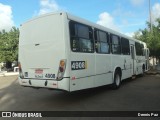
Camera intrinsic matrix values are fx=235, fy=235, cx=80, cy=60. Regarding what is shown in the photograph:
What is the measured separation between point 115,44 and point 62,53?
4.69m

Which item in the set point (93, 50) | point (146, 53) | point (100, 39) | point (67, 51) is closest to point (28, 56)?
point (67, 51)

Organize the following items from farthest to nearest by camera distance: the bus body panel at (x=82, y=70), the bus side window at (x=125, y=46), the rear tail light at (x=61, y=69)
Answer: the bus side window at (x=125, y=46) → the bus body panel at (x=82, y=70) → the rear tail light at (x=61, y=69)

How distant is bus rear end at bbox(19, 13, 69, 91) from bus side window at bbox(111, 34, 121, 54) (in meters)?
4.12

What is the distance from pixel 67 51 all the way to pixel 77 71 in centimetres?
83

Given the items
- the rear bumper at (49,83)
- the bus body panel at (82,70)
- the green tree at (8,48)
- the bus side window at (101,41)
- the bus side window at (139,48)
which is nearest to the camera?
the rear bumper at (49,83)

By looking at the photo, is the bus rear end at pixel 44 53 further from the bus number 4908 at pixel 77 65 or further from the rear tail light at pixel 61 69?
the bus number 4908 at pixel 77 65

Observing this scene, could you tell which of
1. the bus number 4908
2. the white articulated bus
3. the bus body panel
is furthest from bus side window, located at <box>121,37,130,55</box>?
the bus number 4908

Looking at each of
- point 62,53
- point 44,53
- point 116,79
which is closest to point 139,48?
point 116,79

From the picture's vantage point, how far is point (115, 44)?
1177cm

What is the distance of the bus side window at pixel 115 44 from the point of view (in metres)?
11.4

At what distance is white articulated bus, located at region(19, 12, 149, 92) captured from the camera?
780 cm

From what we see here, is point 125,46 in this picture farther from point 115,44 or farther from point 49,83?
point 49,83

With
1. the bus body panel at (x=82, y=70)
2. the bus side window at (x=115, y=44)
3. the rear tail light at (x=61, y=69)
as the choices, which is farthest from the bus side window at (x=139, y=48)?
the rear tail light at (x=61, y=69)

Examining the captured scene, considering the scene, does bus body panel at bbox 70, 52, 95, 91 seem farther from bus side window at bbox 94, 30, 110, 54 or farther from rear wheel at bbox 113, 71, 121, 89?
rear wheel at bbox 113, 71, 121, 89
